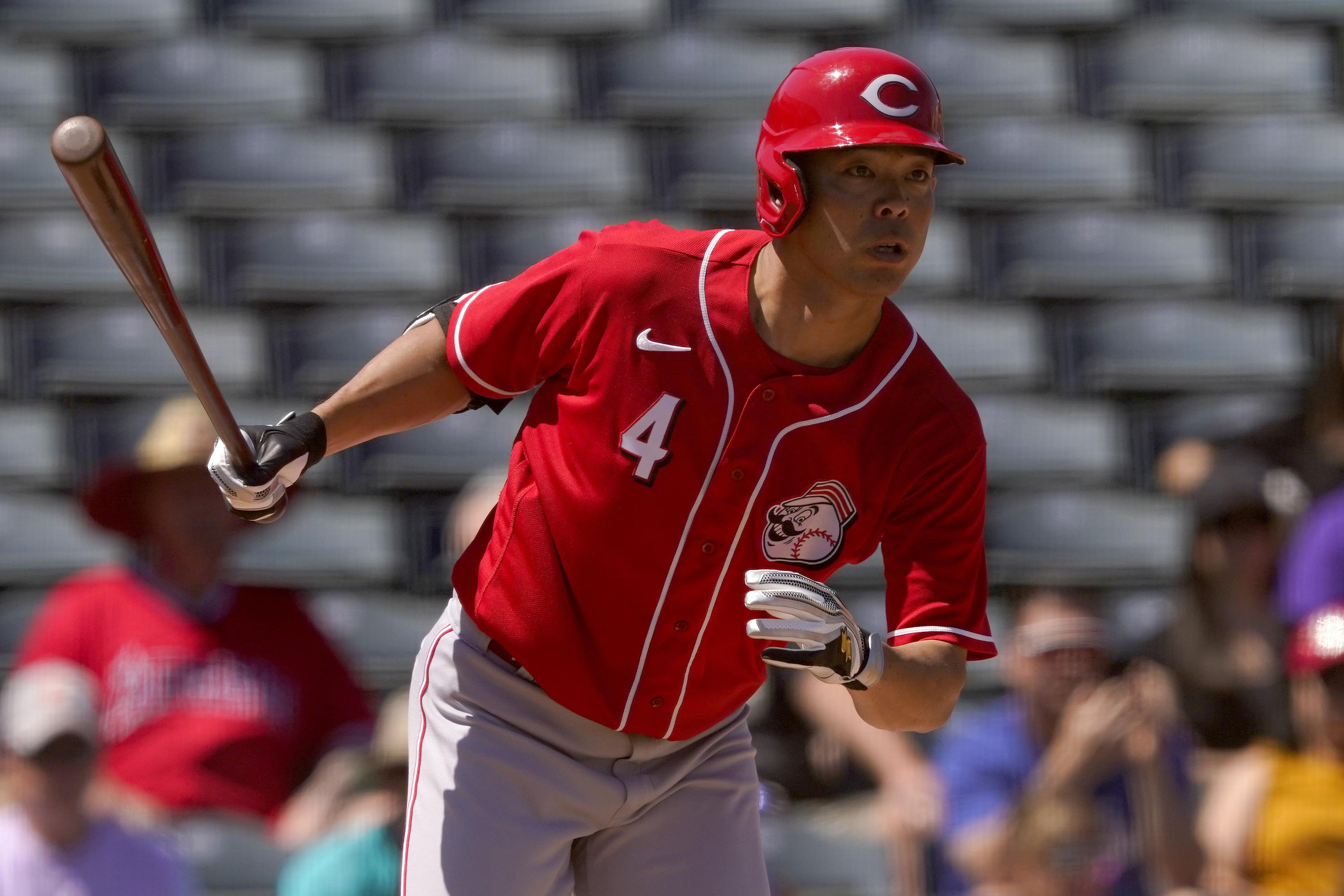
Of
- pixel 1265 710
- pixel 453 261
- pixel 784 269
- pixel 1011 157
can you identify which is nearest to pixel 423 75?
pixel 453 261

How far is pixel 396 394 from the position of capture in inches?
87.8

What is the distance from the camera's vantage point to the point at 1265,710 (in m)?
3.87

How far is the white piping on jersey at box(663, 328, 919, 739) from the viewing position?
2092 millimetres

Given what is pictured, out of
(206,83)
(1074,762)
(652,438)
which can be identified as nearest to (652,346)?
(652,438)

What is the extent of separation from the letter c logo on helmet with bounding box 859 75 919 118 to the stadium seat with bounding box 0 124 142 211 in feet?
12.1

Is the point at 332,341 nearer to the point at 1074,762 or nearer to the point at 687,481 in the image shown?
the point at 1074,762

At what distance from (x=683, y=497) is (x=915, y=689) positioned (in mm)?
367

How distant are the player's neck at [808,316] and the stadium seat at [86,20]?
→ 394 cm

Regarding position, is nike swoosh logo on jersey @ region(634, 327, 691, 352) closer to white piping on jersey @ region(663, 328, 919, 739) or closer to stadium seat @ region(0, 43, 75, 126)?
white piping on jersey @ region(663, 328, 919, 739)

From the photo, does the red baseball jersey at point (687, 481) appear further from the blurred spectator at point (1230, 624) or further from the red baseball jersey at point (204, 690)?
the blurred spectator at point (1230, 624)

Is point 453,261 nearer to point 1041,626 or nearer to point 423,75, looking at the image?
point 423,75

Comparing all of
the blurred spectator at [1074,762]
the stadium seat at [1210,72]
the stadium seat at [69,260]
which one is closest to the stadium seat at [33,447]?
the stadium seat at [69,260]

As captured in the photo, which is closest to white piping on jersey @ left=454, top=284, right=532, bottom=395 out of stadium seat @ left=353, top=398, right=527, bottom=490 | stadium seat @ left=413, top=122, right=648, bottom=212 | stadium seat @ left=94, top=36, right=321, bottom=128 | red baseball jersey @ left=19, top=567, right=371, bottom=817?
red baseball jersey @ left=19, top=567, right=371, bottom=817

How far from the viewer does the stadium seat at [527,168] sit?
210 inches
